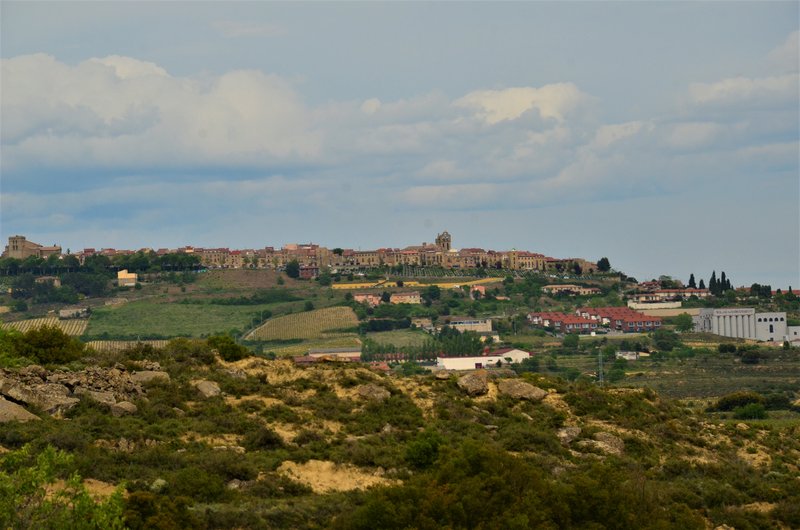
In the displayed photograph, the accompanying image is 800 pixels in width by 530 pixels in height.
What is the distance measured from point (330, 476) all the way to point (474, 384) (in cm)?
1132

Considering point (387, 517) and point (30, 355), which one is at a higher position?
point (30, 355)

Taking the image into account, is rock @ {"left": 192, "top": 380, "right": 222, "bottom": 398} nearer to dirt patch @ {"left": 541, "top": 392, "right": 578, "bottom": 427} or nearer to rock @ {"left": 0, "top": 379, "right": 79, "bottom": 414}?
rock @ {"left": 0, "top": 379, "right": 79, "bottom": 414}

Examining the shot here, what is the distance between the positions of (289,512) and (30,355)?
1746 cm

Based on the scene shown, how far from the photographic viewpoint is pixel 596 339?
142 m

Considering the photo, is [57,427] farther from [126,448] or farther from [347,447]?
[347,447]

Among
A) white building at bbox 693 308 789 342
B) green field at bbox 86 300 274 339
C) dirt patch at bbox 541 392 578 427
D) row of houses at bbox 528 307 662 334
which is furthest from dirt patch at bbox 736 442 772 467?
row of houses at bbox 528 307 662 334

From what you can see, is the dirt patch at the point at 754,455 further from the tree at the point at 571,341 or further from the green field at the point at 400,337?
the green field at the point at 400,337

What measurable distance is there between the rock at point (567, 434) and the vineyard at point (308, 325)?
324 ft

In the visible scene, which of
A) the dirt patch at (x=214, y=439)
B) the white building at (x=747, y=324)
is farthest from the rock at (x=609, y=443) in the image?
the white building at (x=747, y=324)

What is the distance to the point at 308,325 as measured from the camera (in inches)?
5984

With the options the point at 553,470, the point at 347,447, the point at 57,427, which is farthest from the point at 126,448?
the point at 553,470

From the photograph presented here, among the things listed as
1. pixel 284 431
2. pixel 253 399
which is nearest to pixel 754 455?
pixel 284 431

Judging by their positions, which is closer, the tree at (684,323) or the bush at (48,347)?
the bush at (48,347)

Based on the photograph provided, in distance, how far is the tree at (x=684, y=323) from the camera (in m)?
153
